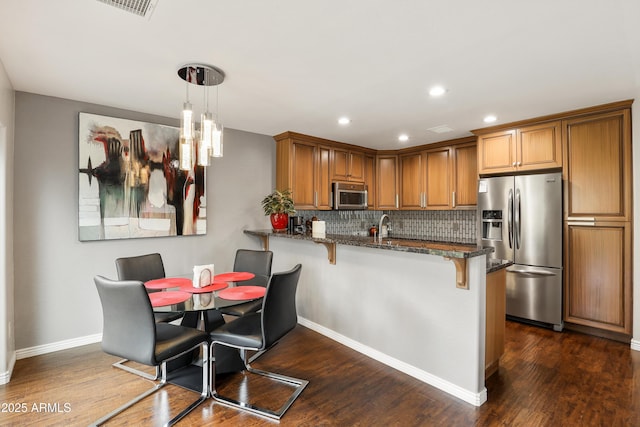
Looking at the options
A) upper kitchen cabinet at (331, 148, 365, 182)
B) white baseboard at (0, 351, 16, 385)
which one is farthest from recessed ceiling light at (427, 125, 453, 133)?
white baseboard at (0, 351, 16, 385)

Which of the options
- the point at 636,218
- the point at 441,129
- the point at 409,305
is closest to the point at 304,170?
the point at 441,129

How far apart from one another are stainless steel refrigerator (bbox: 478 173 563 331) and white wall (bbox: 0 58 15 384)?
14.6 ft

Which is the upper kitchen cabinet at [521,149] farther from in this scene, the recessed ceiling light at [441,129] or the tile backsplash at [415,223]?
the tile backsplash at [415,223]

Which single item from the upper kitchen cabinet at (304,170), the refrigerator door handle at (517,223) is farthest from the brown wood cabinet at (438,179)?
the upper kitchen cabinet at (304,170)

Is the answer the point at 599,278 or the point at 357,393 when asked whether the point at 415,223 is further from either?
the point at 357,393

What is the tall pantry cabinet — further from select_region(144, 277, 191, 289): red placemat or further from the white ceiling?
select_region(144, 277, 191, 289): red placemat

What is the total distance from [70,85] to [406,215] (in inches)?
194

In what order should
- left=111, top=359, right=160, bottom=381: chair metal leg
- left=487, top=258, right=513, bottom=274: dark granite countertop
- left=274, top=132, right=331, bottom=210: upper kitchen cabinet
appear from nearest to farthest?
left=487, top=258, right=513, bottom=274: dark granite countertop → left=111, top=359, right=160, bottom=381: chair metal leg → left=274, top=132, right=331, bottom=210: upper kitchen cabinet

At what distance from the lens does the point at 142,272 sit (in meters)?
2.92

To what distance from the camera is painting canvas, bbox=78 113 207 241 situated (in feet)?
10.1

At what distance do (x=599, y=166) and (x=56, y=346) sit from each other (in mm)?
5617

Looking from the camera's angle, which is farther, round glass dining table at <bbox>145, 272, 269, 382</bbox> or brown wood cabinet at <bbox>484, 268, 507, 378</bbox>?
brown wood cabinet at <bbox>484, 268, 507, 378</bbox>

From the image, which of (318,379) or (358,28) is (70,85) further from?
(318,379)

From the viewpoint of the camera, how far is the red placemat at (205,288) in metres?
2.32
